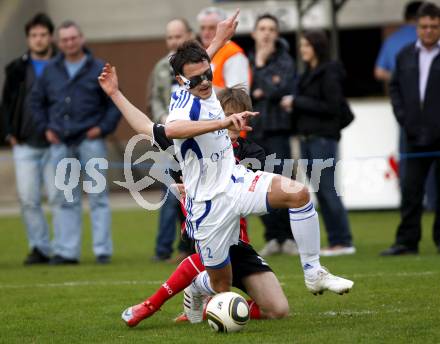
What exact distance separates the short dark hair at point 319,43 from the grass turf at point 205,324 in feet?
6.79

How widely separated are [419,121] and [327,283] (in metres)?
4.49

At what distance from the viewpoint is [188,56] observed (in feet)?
22.1

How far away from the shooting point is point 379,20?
2047cm

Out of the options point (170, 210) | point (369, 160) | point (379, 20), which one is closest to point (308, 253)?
point (170, 210)

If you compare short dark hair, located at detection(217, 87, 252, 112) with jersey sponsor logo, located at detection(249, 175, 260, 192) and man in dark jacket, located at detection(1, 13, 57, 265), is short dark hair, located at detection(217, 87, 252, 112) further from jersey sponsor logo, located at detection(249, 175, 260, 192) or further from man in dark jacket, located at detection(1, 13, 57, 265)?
man in dark jacket, located at detection(1, 13, 57, 265)

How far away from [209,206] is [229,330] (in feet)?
2.52

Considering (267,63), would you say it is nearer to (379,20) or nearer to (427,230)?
(427,230)

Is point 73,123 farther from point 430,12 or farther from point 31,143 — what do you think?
point 430,12

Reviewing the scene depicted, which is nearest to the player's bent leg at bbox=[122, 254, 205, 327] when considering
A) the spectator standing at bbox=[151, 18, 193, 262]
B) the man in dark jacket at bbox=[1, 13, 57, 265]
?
the spectator standing at bbox=[151, 18, 193, 262]

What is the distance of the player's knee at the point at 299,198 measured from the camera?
6.63m

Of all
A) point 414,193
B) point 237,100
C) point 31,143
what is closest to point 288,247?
point 414,193

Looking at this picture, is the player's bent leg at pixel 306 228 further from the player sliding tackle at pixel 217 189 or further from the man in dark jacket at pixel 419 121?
the man in dark jacket at pixel 419 121

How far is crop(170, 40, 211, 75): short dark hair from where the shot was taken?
6.71 meters

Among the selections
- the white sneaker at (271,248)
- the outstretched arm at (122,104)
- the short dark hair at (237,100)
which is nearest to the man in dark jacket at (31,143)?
the white sneaker at (271,248)
